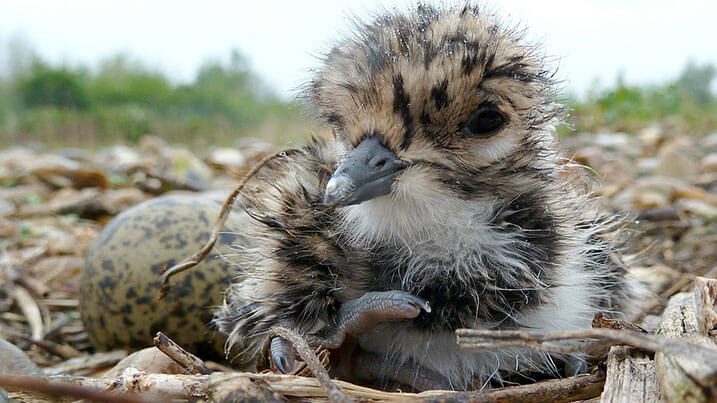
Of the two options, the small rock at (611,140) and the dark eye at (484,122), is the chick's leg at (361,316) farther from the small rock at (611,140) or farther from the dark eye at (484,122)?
the small rock at (611,140)

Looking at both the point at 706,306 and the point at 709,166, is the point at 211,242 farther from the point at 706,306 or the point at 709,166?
the point at 709,166

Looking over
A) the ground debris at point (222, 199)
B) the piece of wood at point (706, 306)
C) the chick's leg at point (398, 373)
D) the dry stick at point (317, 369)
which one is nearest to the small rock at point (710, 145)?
the ground debris at point (222, 199)

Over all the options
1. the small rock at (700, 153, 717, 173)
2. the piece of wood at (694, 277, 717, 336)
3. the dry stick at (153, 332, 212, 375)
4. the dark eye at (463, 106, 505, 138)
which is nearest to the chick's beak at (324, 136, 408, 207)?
the dark eye at (463, 106, 505, 138)

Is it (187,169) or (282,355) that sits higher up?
(187,169)

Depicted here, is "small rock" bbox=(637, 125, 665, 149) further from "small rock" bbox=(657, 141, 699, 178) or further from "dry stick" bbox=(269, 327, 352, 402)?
"dry stick" bbox=(269, 327, 352, 402)

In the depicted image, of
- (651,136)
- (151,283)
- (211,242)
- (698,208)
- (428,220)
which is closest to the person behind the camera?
(428,220)

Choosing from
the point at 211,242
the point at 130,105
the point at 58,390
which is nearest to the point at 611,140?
the point at 211,242

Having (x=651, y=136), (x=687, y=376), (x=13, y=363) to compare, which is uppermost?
(x=651, y=136)
